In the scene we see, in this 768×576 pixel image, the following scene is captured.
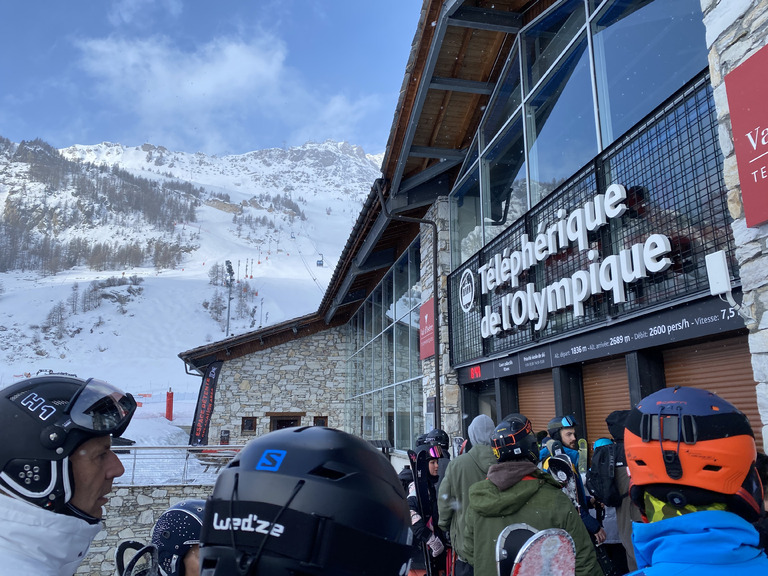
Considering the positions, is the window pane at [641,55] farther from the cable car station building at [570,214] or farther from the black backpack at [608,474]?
the black backpack at [608,474]

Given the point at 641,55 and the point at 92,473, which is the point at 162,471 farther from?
the point at 641,55

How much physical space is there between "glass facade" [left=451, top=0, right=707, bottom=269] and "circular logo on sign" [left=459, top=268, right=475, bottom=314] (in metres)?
0.61

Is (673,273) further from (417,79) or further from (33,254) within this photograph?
(33,254)

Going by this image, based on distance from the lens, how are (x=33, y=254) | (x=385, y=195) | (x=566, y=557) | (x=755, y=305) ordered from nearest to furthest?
1. (x=566, y=557)
2. (x=755, y=305)
3. (x=385, y=195)
4. (x=33, y=254)

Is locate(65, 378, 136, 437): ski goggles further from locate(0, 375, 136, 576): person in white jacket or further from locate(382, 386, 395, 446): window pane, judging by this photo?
locate(382, 386, 395, 446): window pane

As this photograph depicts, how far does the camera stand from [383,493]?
121cm

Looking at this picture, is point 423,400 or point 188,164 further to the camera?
point 188,164

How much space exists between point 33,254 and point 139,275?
1808cm

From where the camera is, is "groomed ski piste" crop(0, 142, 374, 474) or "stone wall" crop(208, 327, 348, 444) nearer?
"stone wall" crop(208, 327, 348, 444)

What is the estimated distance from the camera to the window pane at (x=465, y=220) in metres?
8.53

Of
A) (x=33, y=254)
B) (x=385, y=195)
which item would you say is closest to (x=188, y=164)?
(x=33, y=254)

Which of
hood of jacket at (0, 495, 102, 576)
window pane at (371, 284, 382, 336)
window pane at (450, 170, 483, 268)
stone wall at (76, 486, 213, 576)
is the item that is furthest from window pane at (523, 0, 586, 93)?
stone wall at (76, 486, 213, 576)

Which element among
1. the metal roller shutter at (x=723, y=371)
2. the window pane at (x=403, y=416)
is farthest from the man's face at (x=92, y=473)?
the window pane at (x=403, y=416)

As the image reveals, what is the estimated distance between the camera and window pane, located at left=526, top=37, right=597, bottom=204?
566 cm
